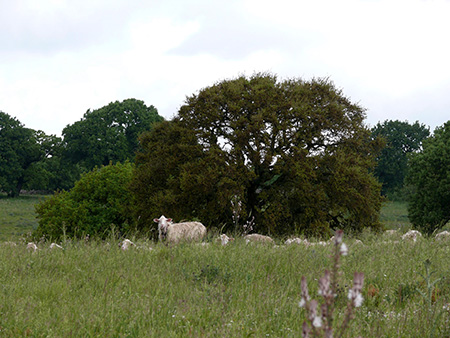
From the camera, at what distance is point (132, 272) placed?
659cm

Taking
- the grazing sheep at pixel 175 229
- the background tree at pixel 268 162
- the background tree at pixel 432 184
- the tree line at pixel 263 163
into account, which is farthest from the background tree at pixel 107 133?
the grazing sheep at pixel 175 229

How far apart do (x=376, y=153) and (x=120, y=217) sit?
58.3 feet

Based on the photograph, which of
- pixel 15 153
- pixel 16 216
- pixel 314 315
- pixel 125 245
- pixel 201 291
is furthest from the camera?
pixel 15 153

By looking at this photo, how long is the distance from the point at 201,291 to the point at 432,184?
98.0ft

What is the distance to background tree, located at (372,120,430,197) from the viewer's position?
70.6m

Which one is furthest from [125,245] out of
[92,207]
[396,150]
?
[396,150]

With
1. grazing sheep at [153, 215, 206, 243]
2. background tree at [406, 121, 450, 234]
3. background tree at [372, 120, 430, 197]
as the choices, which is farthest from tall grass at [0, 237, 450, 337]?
background tree at [372, 120, 430, 197]

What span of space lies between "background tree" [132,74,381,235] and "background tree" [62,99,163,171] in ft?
120

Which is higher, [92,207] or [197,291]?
[197,291]

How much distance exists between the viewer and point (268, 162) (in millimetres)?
19672

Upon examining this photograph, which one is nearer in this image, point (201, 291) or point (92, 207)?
point (201, 291)

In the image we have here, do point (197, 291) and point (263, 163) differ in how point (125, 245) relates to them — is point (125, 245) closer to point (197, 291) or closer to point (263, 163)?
point (197, 291)

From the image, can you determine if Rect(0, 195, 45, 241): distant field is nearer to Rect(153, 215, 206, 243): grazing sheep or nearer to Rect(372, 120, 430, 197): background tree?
Rect(153, 215, 206, 243): grazing sheep

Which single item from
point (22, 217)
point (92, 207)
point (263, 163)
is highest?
point (263, 163)
